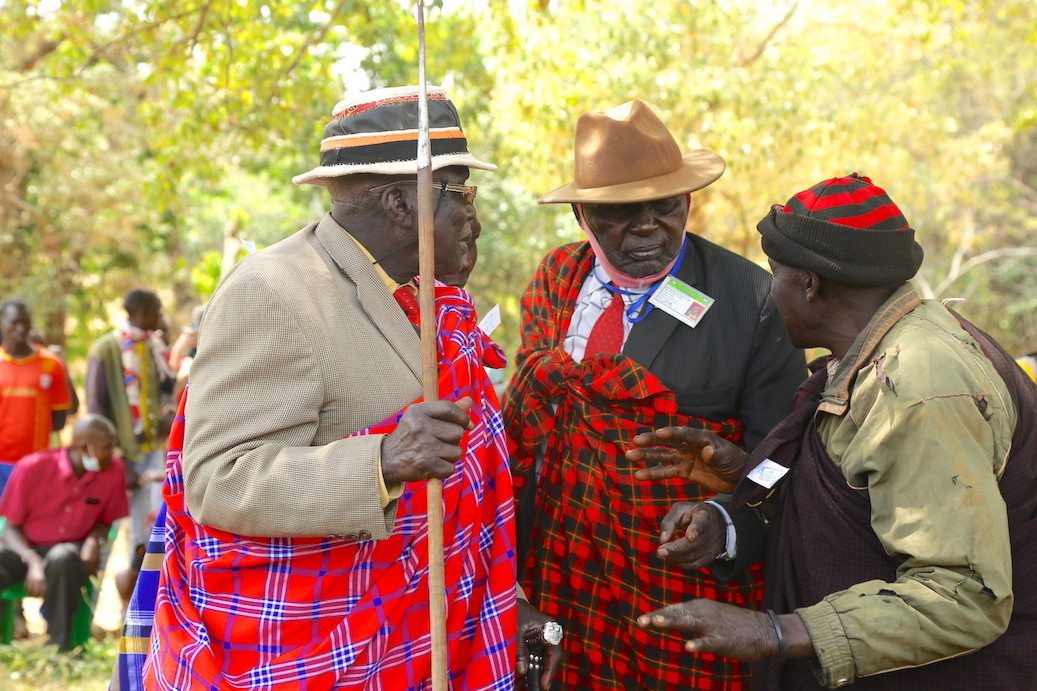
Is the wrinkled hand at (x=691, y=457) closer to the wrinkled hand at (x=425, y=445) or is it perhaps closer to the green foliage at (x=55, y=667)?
the wrinkled hand at (x=425, y=445)

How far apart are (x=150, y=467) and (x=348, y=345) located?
5575mm

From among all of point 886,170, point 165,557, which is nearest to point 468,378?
point 165,557

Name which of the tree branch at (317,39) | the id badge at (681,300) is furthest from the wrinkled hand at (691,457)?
the tree branch at (317,39)

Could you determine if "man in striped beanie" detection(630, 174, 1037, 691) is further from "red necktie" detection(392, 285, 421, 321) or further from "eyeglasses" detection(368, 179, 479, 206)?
"red necktie" detection(392, 285, 421, 321)

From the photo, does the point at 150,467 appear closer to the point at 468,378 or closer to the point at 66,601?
the point at 66,601

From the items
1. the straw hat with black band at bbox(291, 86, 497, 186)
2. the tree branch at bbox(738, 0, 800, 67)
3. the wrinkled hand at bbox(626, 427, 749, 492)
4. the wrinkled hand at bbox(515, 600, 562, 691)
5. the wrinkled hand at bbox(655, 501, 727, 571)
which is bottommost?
the wrinkled hand at bbox(515, 600, 562, 691)

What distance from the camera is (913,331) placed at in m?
Result: 2.32

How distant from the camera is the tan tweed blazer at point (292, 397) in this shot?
2113mm

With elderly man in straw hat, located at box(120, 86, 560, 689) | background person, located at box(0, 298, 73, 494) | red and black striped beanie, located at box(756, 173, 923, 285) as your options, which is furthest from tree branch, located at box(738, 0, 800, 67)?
elderly man in straw hat, located at box(120, 86, 560, 689)

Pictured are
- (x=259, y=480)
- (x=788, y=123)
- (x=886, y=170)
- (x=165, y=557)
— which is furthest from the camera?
(x=886, y=170)

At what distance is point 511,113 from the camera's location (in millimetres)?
9570

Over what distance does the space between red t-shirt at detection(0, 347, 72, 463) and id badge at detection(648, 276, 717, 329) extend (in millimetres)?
6169

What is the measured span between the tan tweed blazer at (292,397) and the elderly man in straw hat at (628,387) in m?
0.94

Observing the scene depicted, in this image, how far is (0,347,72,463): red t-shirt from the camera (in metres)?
7.57
